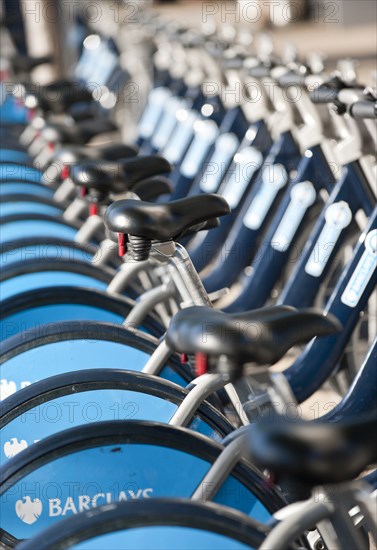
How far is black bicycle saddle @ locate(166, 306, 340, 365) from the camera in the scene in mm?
1611

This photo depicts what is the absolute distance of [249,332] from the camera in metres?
1.63

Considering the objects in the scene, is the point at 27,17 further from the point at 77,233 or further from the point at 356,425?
the point at 356,425

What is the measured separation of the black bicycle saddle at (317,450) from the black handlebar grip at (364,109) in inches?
59.0

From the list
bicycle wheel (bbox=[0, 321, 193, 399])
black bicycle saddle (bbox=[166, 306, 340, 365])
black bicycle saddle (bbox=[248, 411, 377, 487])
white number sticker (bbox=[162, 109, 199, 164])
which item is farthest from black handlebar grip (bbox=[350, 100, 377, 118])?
white number sticker (bbox=[162, 109, 199, 164])

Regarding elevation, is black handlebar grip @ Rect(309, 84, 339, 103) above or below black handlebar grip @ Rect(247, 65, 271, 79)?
below

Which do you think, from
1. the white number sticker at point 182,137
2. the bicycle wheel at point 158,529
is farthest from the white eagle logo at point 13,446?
the white number sticker at point 182,137

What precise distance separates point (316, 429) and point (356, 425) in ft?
0.19

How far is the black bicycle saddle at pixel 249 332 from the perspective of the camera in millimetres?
1611

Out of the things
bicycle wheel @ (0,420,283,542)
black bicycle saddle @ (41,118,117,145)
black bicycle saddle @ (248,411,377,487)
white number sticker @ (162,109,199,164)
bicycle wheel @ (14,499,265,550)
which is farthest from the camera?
white number sticker @ (162,109,199,164)

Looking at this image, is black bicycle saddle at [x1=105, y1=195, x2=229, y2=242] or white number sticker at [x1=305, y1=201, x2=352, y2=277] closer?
black bicycle saddle at [x1=105, y1=195, x2=229, y2=242]

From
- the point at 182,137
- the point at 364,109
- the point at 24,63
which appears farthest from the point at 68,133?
the point at 24,63

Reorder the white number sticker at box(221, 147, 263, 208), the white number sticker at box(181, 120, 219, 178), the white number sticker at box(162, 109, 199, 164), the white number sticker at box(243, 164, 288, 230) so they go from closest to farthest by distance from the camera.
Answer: the white number sticker at box(243, 164, 288, 230) < the white number sticker at box(221, 147, 263, 208) < the white number sticker at box(181, 120, 219, 178) < the white number sticker at box(162, 109, 199, 164)

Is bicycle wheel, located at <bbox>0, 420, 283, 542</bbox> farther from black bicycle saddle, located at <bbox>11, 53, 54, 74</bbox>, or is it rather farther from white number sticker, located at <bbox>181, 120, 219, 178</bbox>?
black bicycle saddle, located at <bbox>11, 53, 54, 74</bbox>

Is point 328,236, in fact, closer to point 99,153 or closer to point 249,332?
point 99,153
